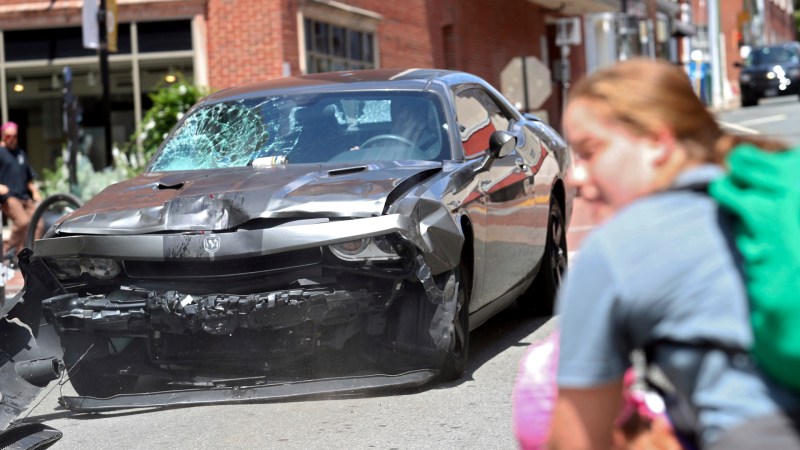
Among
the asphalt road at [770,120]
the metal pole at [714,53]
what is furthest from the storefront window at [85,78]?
the metal pole at [714,53]

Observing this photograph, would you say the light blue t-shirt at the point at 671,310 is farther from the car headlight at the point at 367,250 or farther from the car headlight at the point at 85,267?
the car headlight at the point at 85,267

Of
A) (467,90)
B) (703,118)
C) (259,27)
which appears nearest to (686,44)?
(259,27)

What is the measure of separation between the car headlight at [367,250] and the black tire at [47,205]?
7651mm

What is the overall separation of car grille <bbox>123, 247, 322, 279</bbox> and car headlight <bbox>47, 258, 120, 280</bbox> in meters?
0.21

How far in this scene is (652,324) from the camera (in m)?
1.99

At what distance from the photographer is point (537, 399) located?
7.44 ft

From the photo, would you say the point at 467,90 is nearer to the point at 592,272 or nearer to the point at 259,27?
the point at 592,272

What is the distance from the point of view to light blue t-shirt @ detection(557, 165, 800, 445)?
1.95m

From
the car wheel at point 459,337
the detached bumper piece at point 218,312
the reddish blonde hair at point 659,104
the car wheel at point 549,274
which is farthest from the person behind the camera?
the car wheel at point 549,274

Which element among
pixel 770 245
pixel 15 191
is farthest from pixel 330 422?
pixel 15 191

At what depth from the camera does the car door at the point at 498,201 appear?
22.7 ft

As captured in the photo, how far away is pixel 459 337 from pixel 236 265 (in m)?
1.10

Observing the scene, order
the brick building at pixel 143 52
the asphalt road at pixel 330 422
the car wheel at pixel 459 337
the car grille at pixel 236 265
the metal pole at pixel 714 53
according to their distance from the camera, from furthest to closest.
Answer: the metal pole at pixel 714 53 < the brick building at pixel 143 52 < the car wheel at pixel 459 337 < the car grille at pixel 236 265 < the asphalt road at pixel 330 422

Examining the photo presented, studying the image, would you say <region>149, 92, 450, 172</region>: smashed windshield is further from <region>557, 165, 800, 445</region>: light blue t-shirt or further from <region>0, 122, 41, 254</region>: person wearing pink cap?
<region>0, 122, 41, 254</region>: person wearing pink cap
